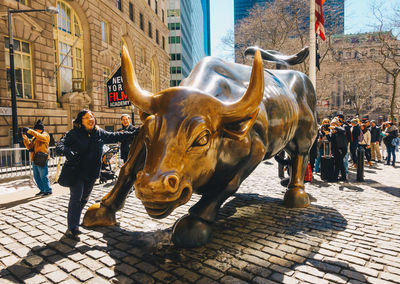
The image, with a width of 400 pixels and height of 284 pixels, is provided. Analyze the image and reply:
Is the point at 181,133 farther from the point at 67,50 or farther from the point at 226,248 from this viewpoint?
the point at 67,50

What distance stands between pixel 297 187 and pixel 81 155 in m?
3.48

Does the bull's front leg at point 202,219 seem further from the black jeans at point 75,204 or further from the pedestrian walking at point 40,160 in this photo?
the pedestrian walking at point 40,160

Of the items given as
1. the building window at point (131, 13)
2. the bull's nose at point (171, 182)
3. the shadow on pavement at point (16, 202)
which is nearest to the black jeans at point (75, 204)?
the bull's nose at point (171, 182)

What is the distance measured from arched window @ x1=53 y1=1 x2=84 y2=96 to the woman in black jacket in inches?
628

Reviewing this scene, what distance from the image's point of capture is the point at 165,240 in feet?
11.1

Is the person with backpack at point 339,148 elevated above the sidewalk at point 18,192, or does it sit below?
above

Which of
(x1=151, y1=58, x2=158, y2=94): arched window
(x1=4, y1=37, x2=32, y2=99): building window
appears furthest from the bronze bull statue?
(x1=151, y1=58, x2=158, y2=94): arched window

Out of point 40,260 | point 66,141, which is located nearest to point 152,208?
point 40,260

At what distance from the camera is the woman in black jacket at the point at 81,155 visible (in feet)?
11.6

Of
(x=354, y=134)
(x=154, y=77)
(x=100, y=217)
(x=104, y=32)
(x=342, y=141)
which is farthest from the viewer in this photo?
(x=154, y=77)

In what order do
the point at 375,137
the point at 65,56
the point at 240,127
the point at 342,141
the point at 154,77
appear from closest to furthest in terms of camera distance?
1. the point at 240,127
2. the point at 342,141
3. the point at 375,137
4. the point at 65,56
5. the point at 154,77

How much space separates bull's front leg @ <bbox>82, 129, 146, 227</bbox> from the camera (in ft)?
11.5

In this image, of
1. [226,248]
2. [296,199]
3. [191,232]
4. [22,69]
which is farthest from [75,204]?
[22,69]

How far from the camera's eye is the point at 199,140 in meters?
2.67
